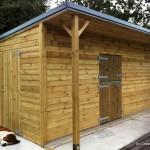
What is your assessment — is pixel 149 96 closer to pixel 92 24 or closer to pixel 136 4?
pixel 92 24

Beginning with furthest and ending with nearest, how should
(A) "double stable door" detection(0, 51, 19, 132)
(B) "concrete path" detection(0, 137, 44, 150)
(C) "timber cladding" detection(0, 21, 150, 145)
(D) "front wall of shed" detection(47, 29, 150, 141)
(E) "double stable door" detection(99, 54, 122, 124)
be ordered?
1. (E) "double stable door" detection(99, 54, 122, 124)
2. (A) "double stable door" detection(0, 51, 19, 132)
3. (D) "front wall of shed" detection(47, 29, 150, 141)
4. (C) "timber cladding" detection(0, 21, 150, 145)
5. (B) "concrete path" detection(0, 137, 44, 150)

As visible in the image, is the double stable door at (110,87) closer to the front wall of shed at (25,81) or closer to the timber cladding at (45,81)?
the timber cladding at (45,81)

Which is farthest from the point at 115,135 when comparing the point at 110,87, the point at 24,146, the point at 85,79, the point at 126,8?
the point at 126,8

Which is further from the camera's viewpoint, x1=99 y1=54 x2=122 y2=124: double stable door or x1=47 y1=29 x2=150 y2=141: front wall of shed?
x1=99 y1=54 x2=122 y2=124: double stable door

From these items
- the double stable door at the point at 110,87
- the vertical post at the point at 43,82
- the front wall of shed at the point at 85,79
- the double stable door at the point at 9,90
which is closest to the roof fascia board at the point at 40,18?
the vertical post at the point at 43,82

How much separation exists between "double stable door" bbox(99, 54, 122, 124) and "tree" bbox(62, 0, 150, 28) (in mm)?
11055

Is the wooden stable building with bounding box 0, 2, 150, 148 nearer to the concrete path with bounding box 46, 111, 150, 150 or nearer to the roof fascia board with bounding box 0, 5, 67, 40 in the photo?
the roof fascia board with bounding box 0, 5, 67, 40

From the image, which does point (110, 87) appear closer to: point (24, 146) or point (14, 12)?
point (24, 146)

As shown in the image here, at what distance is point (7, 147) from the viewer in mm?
4066

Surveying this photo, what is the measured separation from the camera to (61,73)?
4496mm

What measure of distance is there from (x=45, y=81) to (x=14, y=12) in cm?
582

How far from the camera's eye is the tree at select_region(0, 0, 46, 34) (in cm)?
869

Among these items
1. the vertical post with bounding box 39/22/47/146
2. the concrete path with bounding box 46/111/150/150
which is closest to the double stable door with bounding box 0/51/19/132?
the vertical post with bounding box 39/22/47/146

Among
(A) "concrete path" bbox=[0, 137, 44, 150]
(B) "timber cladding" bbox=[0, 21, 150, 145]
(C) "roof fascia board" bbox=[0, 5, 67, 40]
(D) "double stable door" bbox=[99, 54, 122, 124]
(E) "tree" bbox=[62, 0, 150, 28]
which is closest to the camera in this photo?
(C) "roof fascia board" bbox=[0, 5, 67, 40]
